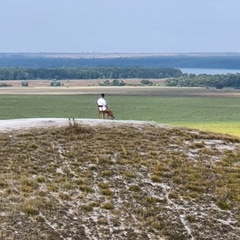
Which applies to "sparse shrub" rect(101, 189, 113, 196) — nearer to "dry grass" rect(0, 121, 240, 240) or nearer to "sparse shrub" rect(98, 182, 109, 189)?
"dry grass" rect(0, 121, 240, 240)

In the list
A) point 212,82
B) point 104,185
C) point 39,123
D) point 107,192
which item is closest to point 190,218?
point 107,192

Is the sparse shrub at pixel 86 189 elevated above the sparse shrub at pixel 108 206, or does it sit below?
above

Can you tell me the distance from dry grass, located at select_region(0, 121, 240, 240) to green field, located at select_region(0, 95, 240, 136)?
135 ft

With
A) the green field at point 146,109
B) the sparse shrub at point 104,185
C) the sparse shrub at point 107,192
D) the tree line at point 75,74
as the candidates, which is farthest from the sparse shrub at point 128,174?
the tree line at point 75,74

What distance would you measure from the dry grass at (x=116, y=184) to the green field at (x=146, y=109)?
41.0m

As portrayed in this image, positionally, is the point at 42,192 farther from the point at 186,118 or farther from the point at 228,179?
the point at 186,118

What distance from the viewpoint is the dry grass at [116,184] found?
43.7 feet

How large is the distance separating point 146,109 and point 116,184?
212 feet

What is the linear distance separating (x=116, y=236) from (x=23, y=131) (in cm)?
748

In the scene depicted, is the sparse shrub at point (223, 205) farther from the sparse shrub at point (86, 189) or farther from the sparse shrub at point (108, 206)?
the sparse shrub at point (86, 189)

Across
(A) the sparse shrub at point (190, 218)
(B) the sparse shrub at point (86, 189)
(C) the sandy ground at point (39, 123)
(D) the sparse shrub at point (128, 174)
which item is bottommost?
(A) the sparse shrub at point (190, 218)

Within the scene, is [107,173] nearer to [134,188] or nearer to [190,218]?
[134,188]

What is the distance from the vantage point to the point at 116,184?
1569 cm

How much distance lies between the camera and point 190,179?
16.4 meters
